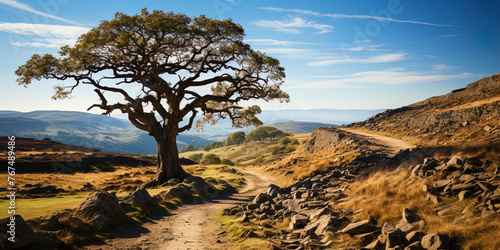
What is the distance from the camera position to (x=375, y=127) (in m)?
50.3

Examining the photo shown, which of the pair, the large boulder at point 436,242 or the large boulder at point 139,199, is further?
the large boulder at point 139,199

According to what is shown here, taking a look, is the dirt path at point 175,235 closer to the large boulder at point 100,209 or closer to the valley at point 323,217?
the valley at point 323,217

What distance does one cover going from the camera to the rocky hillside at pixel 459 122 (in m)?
21.3

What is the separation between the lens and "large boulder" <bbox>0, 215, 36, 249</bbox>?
6.39 meters

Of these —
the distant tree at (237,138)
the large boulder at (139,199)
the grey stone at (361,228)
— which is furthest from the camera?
the distant tree at (237,138)

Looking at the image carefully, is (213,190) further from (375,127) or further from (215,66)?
(375,127)

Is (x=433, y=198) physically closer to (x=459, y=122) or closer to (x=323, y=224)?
(x=323, y=224)

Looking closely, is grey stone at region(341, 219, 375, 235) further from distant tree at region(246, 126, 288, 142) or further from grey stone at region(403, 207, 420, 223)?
distant tree at region(246, 126, 288, 142)

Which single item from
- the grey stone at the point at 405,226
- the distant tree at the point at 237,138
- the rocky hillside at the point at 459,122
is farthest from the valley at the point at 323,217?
the distant tree at the point at 237,138

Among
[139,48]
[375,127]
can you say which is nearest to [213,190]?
[139,48]

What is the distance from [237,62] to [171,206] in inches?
568

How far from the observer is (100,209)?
1088 centimetres

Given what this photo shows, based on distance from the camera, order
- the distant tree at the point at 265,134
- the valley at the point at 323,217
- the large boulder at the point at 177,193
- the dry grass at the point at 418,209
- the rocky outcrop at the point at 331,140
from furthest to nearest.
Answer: the distant tree at the point at 265,134
the rocky outcrop at the point at 331,140
the large boulder at the point at 177,193
the valley at the point at 323,217
the dry grass at the point at 418,209

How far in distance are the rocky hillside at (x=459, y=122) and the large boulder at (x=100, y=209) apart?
18.3 m
